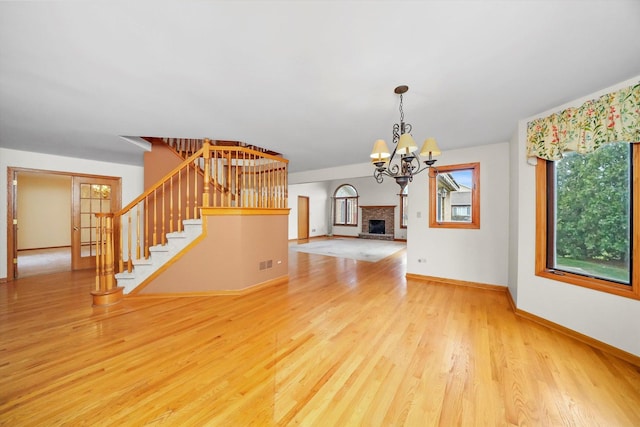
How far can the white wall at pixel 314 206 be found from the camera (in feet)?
33.6

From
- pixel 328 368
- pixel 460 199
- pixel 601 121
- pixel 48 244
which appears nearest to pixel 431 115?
pixel 601 121

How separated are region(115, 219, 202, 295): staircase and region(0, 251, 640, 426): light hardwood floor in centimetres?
29

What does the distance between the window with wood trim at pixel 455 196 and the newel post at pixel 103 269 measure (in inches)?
200

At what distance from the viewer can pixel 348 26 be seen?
138 cm

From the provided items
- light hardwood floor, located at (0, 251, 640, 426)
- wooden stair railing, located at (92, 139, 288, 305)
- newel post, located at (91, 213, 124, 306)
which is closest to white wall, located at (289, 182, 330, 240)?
wooden stair railing, located at (92, 139, 288, 305)

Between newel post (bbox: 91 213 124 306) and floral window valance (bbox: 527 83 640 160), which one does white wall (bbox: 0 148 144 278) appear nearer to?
newel post (bbox: 91 213 124 306)

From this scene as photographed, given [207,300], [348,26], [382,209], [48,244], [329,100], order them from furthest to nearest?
[382,209] → [48,244] → [207,300] → [329,100] → [348,26]

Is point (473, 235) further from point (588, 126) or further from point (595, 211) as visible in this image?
point (588, 126)

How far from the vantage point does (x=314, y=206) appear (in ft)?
37.9

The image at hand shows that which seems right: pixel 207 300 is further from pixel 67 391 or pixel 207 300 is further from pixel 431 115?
pixel 431 115

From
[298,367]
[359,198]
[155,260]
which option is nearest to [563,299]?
[298,367]

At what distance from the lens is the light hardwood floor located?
141 cm

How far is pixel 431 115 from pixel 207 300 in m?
3.77

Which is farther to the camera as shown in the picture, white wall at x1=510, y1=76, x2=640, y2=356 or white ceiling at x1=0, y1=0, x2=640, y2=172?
white wall at x1=510, y1=76, x2=640, y2=356
